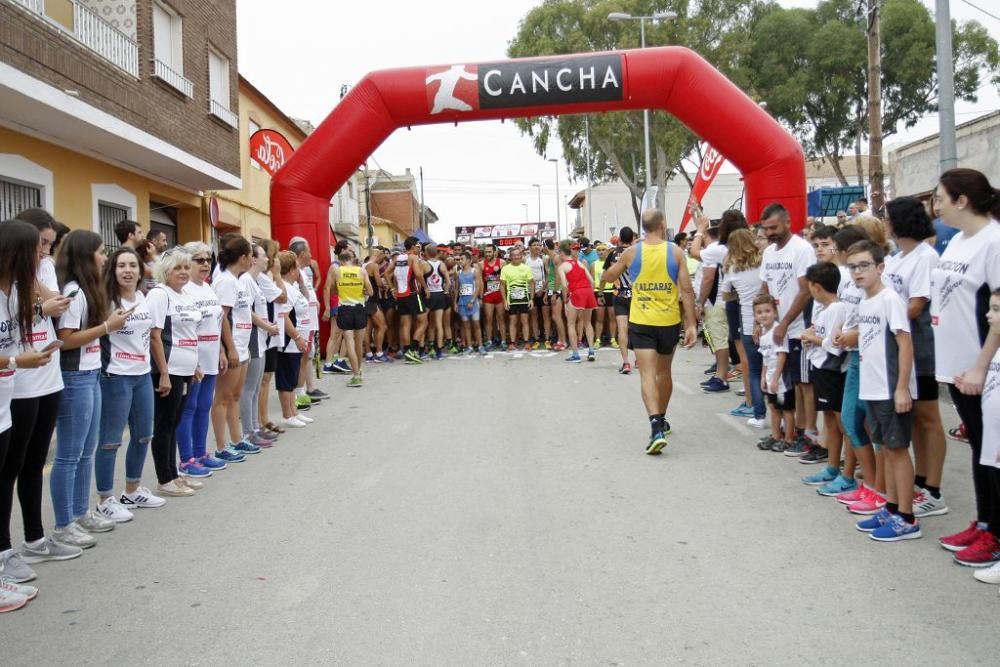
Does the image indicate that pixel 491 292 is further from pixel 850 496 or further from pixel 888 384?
pixel 888 384

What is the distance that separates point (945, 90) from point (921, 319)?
732 centimetres

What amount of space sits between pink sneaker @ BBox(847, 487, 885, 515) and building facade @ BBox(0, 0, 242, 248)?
9.55 meters

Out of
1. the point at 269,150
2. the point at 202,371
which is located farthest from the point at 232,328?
the point at 269,150

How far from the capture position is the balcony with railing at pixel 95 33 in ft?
41.7

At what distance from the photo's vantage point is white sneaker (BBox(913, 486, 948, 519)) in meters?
5.20

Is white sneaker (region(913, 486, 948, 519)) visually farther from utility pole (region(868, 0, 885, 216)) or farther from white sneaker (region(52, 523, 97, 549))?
utility pole (region(868, 0, 885, 216))

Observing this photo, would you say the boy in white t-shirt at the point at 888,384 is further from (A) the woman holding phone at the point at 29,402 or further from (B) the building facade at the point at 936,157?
(B) the building facade at the point at 936,157

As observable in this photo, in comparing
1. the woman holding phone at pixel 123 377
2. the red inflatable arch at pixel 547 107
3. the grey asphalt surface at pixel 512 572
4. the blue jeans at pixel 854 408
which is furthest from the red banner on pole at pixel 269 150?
the blue jeans at pixel 854 408

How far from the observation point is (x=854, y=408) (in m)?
5.35

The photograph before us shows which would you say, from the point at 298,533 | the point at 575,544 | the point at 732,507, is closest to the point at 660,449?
the point at 732,507

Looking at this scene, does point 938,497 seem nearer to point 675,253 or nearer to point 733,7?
point 675,253

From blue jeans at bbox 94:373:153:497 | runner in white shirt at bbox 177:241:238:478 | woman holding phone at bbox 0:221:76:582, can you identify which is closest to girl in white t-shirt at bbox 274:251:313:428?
runner in white shirt at bbox 177:241:238:478

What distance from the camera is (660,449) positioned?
7.04 m

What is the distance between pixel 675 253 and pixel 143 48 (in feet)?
35.8
